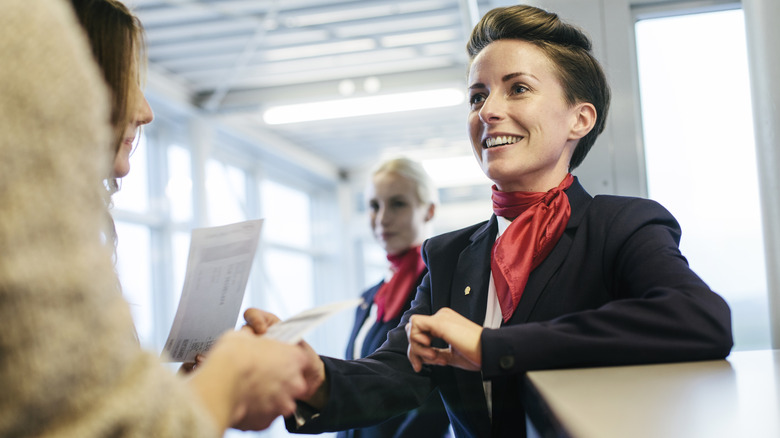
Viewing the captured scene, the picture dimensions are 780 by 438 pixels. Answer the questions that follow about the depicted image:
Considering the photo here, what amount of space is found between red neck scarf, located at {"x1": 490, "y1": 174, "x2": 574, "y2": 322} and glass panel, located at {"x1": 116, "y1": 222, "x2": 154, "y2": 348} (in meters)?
6.78

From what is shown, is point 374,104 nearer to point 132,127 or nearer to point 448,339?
point 132,127

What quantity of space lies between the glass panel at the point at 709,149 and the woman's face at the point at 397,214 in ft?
5.83

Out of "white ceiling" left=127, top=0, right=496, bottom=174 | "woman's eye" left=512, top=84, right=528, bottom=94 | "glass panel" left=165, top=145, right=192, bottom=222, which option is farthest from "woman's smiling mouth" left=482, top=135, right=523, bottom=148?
"glass panel" left=165, top=145, right=192, bottom=222

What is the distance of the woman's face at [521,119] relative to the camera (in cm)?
183

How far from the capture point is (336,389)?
5.32 feet

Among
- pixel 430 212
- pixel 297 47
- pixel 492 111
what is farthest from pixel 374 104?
pixel 492 111

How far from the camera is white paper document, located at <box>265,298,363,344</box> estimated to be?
117 cm

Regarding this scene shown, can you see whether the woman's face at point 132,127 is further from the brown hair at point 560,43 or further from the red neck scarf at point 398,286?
the red neck scarf at point 398,286

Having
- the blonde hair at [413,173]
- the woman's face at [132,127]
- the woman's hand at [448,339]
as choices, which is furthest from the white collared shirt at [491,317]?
the blonde hair at [413,173]

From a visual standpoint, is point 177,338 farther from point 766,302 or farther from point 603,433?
point 766,302

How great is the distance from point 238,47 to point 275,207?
16.2 feet

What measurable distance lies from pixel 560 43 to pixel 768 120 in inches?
29.2

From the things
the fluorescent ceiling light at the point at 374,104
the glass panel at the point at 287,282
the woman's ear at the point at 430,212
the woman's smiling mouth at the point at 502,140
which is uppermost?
the fluorescent ceiling light at the point at 374,104

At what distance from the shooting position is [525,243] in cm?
170
